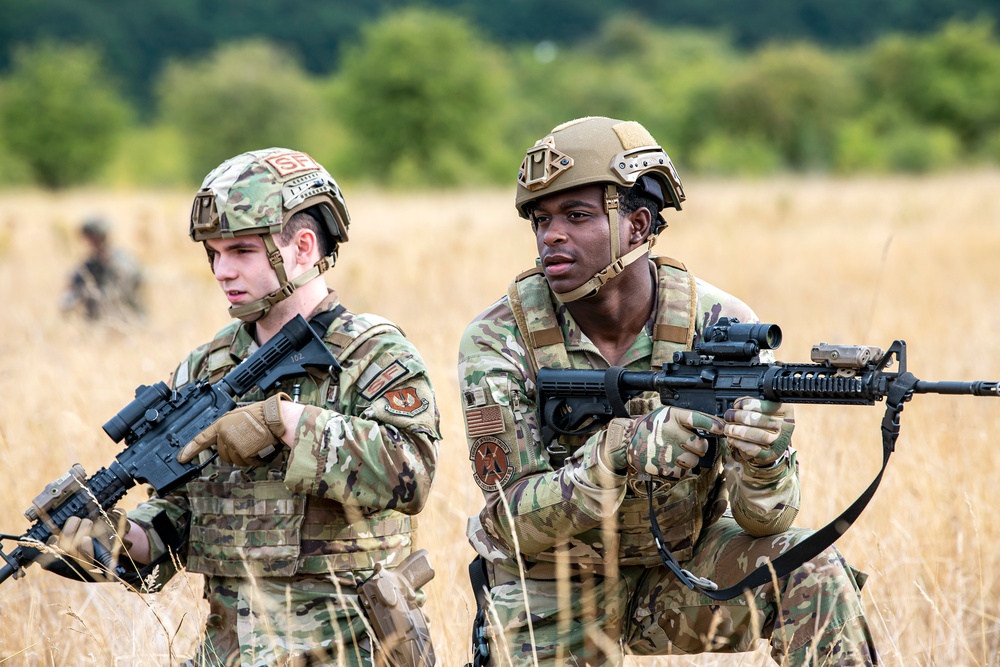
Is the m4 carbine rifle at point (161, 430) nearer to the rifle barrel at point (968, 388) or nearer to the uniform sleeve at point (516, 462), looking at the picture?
the uniform sleeve at point (516, 462)

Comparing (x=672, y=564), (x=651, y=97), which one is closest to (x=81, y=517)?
(x=672, y=564)

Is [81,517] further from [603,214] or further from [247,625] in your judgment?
[603,214]

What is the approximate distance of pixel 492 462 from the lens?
3.45 meters

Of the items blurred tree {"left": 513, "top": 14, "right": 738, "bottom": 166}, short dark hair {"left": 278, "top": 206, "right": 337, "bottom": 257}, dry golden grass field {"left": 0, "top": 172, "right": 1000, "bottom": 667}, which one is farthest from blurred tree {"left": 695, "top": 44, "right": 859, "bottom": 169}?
short dark hair {"left": 278, "top": 206, "right": 337, "bottom": 257}

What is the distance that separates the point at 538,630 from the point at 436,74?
163ft

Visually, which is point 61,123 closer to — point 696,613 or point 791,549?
point 696,613

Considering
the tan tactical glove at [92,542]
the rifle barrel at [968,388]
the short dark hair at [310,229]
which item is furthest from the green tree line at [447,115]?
the rifle barrel at [968,388]

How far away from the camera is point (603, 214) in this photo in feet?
11.5

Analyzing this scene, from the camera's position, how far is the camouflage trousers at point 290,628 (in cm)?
351

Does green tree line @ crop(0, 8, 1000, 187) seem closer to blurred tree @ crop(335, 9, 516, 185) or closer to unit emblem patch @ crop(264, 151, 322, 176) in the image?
blurred tree @ crop(335, 9, 516, 185)

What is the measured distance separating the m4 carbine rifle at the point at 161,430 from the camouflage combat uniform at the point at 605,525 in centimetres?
58

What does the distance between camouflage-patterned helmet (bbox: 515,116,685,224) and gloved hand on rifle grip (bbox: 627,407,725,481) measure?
0.79 metres

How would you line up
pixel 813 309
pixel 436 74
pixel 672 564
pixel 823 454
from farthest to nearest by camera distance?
pixel 436 74 < pixel 813 309 < pixel 823 454 < pixel 672 564

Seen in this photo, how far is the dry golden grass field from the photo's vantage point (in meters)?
4.28
